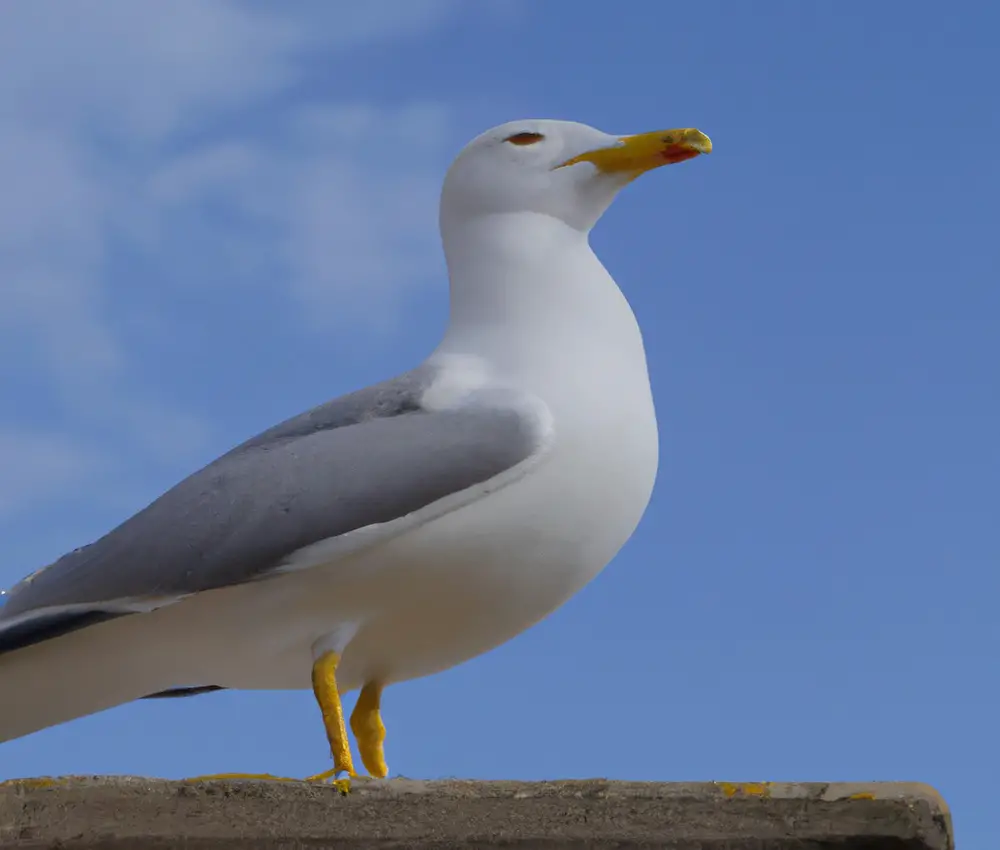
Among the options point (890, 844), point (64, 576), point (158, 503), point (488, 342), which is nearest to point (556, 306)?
point (488, 342)

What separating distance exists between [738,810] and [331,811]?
37.7 inches

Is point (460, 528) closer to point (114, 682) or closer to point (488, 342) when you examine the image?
point (488, 342)

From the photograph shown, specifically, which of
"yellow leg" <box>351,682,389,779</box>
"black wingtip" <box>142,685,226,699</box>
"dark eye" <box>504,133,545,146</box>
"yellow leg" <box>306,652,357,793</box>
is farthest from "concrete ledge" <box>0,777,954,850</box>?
"dark eye" <box>504,133,545,146</box>

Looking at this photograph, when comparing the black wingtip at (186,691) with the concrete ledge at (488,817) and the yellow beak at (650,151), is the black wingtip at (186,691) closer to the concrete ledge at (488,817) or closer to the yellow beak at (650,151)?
the concrete ledge at (488,817)

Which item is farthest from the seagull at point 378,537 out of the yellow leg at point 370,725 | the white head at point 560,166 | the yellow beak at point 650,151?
the yellow beak at point 650,151

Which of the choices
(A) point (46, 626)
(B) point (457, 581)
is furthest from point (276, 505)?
(A) point (46, 626)

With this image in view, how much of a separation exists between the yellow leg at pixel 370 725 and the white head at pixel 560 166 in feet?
5.43

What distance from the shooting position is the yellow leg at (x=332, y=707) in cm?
420

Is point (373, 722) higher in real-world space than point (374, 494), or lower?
lower

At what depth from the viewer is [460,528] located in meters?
4.35

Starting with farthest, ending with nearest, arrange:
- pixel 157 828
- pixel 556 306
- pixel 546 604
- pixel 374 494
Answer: pixel 556 306, pixel 546 604, pixel 374 494, pixel 157 828

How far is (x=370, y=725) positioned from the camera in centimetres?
477

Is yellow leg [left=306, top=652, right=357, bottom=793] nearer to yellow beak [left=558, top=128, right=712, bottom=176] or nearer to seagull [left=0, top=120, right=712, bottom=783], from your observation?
seagull [left=0, top=120, right=712, bottom=783]

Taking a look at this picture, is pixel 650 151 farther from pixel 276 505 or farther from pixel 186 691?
pixel 186 691
